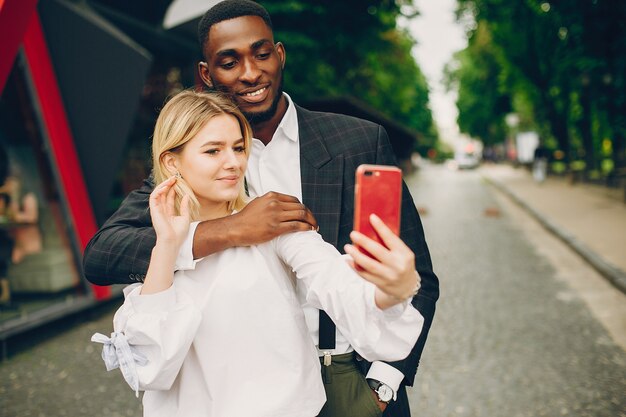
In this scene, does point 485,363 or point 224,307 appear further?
point 485,363

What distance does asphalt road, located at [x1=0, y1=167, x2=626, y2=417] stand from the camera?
13.0 feet

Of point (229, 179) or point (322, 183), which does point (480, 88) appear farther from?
point (229, 179)

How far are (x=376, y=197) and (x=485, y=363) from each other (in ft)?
13.0

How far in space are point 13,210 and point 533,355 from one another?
17.8 ft

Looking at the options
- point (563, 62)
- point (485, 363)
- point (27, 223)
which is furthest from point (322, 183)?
point (563, 62)

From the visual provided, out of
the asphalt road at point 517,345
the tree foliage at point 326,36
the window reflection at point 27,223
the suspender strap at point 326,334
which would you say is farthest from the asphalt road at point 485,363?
the tree foliage at point 326,36

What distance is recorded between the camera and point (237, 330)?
1.39m

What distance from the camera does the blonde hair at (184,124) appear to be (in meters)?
1.46

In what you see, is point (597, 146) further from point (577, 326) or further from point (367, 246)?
point (367, 246)

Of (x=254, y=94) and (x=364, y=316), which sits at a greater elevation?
(x=254, y=94)

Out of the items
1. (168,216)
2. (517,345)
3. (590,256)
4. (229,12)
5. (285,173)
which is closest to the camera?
(168,216)

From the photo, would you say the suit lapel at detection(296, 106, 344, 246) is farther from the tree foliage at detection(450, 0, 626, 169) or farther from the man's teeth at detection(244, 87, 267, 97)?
the tree foliage at detection(450, 0, 626, 169)

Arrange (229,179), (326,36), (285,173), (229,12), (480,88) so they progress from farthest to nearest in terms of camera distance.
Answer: (480,88) < (326,36) < (285,173) < (229,12) < (229,179)

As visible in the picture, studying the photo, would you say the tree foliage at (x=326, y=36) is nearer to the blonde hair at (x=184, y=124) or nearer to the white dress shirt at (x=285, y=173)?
the white dress shirt at (x=285, y=173)
